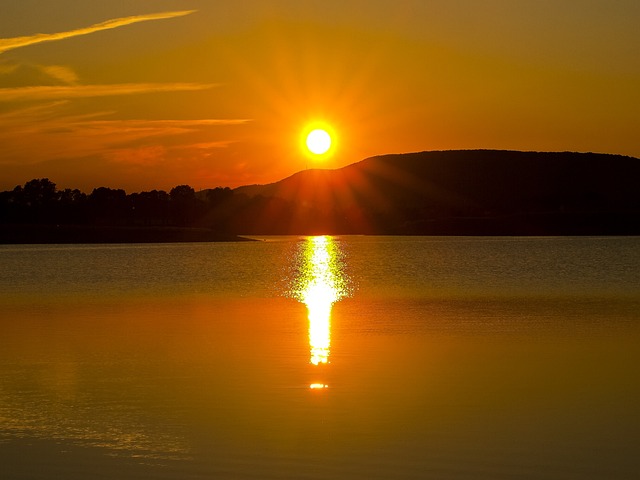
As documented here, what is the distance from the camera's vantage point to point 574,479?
13.4 meters

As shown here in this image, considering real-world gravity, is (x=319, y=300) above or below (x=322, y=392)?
above

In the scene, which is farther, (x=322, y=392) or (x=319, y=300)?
(x=319, y=300)

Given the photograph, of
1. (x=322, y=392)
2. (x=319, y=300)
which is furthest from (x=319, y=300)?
(x=322, y=392)

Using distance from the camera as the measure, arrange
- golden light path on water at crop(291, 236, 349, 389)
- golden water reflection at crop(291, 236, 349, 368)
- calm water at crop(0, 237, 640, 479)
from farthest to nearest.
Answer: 1. golden water reflection at crop(291, 236, 349, 368)
2. golden light path on water at crop(291, 236, 349, 389)
3. calm water at crop(0, 237, 640, 479)

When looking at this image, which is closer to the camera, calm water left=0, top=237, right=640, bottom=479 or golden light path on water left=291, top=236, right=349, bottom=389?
calm water left=0, top=237, right=640, bottom=479

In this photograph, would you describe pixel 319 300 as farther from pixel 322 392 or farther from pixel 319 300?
pixel 322 392

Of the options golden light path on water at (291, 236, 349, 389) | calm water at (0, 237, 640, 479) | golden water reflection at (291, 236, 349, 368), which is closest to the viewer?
calm water at (0, 237, 640, 479)

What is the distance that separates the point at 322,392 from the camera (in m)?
20.4

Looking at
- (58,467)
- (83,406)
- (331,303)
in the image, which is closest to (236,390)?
(83,406)

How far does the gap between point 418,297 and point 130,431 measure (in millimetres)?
35405

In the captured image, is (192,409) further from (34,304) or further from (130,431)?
(34,304)

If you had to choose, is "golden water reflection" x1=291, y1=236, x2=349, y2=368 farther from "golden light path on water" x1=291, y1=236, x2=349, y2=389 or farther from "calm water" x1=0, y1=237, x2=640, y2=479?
"calm water" x1=0, y1=237, x2=640, y2=479

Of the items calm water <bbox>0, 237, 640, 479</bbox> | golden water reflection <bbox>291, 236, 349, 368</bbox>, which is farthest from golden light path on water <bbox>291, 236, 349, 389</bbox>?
calm water <bbox>0, 237, 640, 479</bbox>

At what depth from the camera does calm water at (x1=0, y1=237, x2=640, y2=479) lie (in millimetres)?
14555
